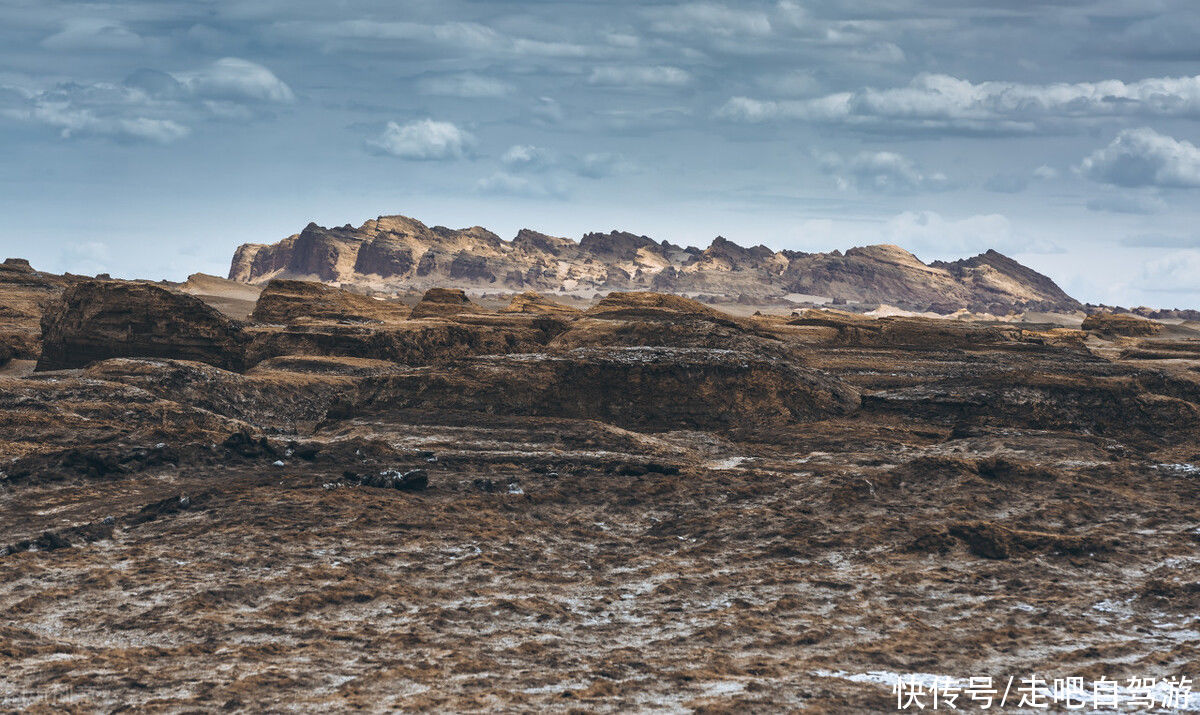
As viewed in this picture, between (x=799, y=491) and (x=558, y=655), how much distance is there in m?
11.3

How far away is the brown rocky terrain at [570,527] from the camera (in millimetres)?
12852

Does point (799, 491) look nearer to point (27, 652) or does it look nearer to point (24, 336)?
point (27, 652)

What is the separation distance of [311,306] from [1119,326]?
86.2 meters

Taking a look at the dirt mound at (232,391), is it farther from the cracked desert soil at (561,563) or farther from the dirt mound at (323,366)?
the dirt mound at (323,366)

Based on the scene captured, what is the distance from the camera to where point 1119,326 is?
11650 cm

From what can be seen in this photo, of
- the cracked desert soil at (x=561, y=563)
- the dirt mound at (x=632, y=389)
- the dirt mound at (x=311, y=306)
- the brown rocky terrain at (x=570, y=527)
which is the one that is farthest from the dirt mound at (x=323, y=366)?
the dirt mound at (x=311, y=306)

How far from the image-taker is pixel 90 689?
11.6 m

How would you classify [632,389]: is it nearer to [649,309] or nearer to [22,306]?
[649,309]

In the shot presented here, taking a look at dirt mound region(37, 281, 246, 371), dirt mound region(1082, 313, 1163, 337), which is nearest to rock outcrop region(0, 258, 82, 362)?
dirt mound region(37, 281, 246, 371)

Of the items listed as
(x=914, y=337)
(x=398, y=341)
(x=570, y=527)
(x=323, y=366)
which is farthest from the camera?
(x=914, y=337)

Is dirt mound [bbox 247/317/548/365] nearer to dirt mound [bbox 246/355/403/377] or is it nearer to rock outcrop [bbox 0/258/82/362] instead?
dirt mound [bbox 246/355/403/377]

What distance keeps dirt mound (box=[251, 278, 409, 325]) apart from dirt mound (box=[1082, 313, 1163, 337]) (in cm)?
7729

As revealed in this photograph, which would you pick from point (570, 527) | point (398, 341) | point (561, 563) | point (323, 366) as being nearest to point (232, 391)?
point (323, 366)

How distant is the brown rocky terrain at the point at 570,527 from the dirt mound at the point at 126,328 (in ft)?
0.33
